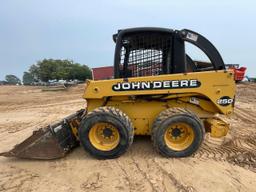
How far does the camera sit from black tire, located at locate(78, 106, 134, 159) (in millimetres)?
5426

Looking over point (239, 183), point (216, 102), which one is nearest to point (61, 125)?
point (216, 102)

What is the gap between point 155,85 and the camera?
5.61 m

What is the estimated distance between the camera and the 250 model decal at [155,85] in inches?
219

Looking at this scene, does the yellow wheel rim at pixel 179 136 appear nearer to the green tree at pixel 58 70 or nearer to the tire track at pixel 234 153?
the tire track at pixel 234 153

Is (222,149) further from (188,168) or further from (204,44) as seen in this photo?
(204,44)

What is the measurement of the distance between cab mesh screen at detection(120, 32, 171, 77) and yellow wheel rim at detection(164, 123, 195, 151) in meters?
1.12

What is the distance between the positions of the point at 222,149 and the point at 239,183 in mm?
1586

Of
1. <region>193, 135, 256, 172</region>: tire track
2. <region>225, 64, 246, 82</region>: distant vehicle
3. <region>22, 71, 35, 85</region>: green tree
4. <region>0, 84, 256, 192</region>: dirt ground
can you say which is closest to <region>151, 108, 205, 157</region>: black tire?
<region>0, 84, 256, 192</region>: dirt ground

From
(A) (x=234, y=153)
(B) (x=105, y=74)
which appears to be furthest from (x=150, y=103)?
(B) (x=105, y=74)

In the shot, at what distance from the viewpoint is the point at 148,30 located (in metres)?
5.76

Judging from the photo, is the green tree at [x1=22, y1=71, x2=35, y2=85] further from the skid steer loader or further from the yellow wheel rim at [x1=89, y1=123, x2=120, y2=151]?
the yellow wheel rim at [x1=89, y1=123, x2=120, y2=151]

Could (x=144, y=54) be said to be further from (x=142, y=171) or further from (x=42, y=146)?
(x=42, y=146)

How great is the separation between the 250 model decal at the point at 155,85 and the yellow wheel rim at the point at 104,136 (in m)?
0.71

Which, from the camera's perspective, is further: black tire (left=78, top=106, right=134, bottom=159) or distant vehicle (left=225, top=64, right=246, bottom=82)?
distant vehicle (left=225, top=64, right=246, bottom=82)
